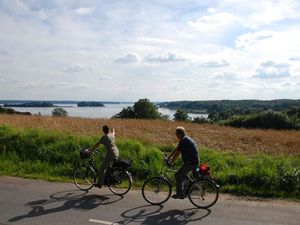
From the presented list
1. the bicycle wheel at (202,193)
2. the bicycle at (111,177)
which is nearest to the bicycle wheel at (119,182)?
the bicycle at (111,177)

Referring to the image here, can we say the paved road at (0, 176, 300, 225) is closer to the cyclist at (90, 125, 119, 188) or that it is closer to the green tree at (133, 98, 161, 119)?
the cyclist at (90, 125, 119, 188)

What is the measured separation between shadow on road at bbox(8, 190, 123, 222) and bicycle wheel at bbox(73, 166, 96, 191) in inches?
17.2

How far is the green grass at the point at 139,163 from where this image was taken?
1130 centimetres

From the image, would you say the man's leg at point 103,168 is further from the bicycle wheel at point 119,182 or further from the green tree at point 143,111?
the green tree at point 143,111

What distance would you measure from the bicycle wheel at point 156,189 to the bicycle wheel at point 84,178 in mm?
2023

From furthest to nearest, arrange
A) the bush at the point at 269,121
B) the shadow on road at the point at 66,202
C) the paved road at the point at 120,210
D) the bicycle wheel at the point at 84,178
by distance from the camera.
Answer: the bush at the point at 269,121
the bicycle wheel at the point at 84,178
the shadow on road at the point at 66,202
the paved road at the point at 120,210

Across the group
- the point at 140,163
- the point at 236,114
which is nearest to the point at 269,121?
the point at 236,114

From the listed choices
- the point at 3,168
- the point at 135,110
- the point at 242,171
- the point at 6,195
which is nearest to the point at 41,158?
the point at 3,168

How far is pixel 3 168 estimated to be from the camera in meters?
14.6

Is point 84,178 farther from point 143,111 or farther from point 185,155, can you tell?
point 143,111

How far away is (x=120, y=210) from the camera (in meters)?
9.16

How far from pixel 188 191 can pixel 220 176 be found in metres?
2.74

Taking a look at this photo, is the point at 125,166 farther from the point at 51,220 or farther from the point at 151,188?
the point at 51,220

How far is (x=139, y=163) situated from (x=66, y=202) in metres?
4.09
